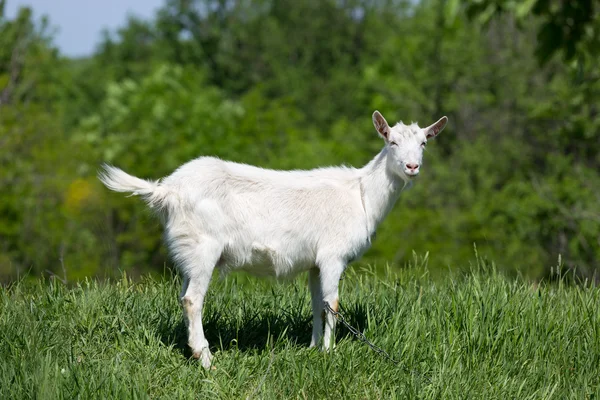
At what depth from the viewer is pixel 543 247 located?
75.0 ft

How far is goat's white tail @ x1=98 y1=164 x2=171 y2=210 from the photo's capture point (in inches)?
204

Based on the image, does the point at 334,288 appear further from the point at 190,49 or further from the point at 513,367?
the point at 190,49

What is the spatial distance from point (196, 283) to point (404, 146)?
5.66ft

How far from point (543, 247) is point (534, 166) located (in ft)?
15.4

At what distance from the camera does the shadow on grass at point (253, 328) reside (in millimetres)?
5531

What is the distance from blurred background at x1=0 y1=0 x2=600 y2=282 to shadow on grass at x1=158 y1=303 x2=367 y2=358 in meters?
8.58

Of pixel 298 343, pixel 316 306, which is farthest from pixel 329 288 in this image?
pixel 298 343

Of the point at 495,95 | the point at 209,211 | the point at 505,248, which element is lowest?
the point at 505,248

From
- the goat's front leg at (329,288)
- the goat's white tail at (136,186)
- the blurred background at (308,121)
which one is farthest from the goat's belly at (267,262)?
the blurred background at (308,121)

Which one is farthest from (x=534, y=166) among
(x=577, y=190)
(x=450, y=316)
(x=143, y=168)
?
(x=450, y=316)

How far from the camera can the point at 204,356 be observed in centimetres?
505

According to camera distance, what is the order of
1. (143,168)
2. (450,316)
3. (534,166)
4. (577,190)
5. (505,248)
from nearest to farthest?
(450,316) < (577,190) < (505,248) < (534,166) < (143,168)

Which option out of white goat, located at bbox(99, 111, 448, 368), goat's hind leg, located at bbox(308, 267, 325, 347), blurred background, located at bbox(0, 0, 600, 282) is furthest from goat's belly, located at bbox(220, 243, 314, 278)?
blurred background, located at bbox(0, 0, 600, 282)

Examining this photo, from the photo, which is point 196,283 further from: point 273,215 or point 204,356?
point 273,215
